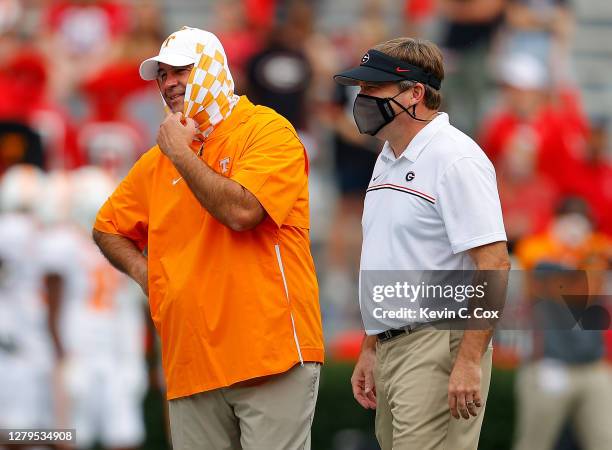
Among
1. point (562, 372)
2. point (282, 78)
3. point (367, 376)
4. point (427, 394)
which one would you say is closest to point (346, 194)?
point (282, 78)

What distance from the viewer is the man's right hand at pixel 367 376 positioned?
515cm

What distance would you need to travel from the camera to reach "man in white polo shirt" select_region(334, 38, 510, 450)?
4684 mm

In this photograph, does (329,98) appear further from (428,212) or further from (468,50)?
(428,212)

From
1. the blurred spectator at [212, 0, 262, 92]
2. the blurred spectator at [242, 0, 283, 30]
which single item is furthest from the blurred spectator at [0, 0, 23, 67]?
the blurred spectator at [242, 0, 283, 30]

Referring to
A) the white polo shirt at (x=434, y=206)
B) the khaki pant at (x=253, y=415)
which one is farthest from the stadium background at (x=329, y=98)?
the white polo shirt at (x=434, y=206)

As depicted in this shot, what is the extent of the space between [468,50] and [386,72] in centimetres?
751

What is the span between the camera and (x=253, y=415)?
193 inches

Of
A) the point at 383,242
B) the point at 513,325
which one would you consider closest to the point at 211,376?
the point at 383,242

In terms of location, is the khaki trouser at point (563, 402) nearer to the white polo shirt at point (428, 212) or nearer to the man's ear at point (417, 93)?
the white polo shirt at point (428, 212)

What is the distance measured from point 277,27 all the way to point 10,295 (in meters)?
3.50

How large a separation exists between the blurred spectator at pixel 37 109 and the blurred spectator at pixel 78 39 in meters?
0.18

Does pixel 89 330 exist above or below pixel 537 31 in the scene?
below

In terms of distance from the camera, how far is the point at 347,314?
11094 mm

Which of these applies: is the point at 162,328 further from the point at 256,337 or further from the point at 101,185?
the point at 101,185
